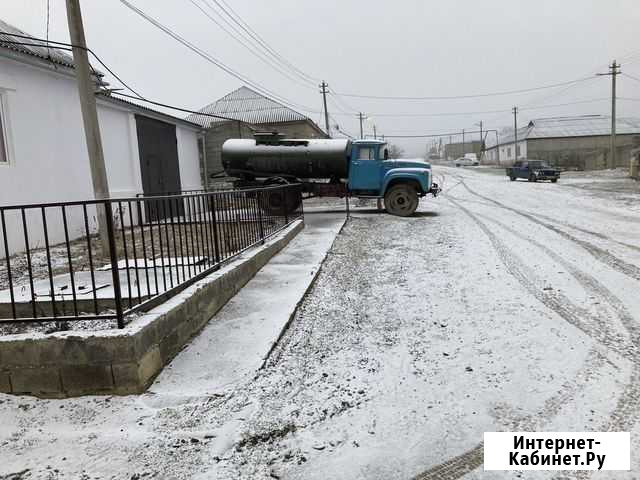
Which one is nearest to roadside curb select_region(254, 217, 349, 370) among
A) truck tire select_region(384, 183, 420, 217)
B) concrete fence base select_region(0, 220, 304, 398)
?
concrete fence base select_region(0, 220, 304, 398)

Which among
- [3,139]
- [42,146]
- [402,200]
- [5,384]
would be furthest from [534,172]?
[5,384]

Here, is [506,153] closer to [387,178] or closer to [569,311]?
[387,178]

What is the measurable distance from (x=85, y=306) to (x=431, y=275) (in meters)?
4.73

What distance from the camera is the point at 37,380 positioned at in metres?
3.58

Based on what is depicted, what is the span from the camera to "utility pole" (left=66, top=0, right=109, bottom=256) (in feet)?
26.8

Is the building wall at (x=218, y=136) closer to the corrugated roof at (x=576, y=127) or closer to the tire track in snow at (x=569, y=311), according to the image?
the tire track in snow at (x=569, y=311)

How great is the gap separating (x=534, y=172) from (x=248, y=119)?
66.9 ft

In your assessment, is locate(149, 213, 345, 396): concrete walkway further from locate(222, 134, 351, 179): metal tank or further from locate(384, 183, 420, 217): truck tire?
locate(222, 134, 351, 179): metal tank

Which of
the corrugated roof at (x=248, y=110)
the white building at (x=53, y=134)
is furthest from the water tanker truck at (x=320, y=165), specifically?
the corrugated roof at (x=248, y=110)

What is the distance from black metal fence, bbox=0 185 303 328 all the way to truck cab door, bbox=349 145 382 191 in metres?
4.06

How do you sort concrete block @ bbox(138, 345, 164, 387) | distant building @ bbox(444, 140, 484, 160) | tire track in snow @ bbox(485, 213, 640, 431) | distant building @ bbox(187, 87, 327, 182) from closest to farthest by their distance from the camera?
tire track in snow @ bbox(485, 213, 640, 431) → concrete block @ bbox(138, 345, 164, 387) → distant building @ bbox(187, 87, 327, 182) → distant building @ bbox(444, 140, 484, 160)

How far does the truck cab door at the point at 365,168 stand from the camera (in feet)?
54.0

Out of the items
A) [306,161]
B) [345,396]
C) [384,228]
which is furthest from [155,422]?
[306,161]

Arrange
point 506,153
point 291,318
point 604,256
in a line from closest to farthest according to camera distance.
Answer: point 291,318, point 604,256, point 506,153
